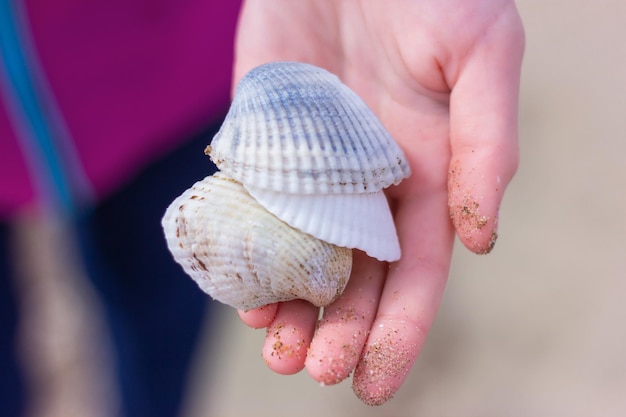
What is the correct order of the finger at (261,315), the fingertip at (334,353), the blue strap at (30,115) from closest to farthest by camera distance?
the fingertip at (334,353) → the finger at (261,315) → the blue strap at (30,115)

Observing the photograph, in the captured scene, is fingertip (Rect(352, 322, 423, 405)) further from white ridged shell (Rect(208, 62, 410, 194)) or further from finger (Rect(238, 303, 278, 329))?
white ridged shell (Rect(208, 62, 410, 194))

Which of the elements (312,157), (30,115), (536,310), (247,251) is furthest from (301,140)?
(536,310)

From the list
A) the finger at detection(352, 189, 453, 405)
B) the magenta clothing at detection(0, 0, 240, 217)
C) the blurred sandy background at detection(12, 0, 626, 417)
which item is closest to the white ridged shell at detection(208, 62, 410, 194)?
the finger at detection(352, 189, 453, 405)

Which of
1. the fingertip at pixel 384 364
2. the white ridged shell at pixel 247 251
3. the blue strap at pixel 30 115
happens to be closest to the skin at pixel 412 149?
the fingertip at pixel 384 364

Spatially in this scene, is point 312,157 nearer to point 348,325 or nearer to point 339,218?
point 339,218

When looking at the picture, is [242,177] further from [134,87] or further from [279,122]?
[134,87]

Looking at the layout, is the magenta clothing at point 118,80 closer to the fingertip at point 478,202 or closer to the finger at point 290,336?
the finger at point 290,336
